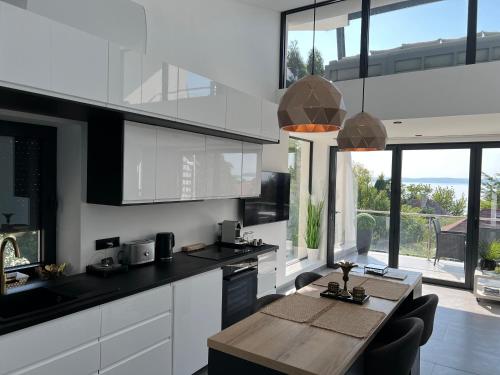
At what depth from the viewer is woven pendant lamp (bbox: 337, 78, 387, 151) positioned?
8.89 ft

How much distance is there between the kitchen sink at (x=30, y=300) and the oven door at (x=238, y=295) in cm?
146

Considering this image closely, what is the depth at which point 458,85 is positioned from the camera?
13.3 feet

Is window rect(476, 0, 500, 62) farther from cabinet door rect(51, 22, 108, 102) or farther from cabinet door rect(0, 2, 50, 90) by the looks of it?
cabinet door rect(0, 2, 50, 90)

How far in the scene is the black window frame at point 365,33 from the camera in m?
4.22

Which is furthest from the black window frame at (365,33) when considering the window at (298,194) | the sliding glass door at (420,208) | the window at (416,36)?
the sliding glass door at (420,208)

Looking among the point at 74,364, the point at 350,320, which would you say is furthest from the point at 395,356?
the point at 74,364

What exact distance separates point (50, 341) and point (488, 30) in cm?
519

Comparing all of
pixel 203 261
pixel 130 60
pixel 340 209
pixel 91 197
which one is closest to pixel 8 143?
pixel 91 197

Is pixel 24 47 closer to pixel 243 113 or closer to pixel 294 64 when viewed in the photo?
pixel 243 113

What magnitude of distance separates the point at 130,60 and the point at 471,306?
5287 millimetres

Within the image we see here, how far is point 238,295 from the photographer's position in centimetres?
369

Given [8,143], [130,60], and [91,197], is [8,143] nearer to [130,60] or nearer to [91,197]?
[91,197]

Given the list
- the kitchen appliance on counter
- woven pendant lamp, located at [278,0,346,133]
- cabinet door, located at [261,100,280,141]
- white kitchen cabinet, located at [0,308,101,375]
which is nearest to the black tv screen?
cabinet door, located at [261,100,280,141]

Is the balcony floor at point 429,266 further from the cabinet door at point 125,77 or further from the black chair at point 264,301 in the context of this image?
the cabinet door at point 125,77
